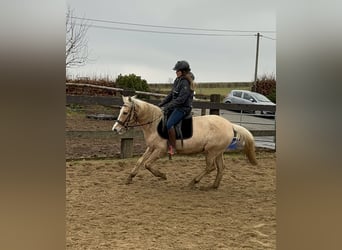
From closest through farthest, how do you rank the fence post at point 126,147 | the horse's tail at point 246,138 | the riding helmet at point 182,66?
the riding helmet at point 182,66 < the horse's tail at point 246,138 < the fence post at point 126,147

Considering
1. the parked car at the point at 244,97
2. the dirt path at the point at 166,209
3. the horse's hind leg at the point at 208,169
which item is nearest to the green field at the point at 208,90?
the parked car at the point at 244,97

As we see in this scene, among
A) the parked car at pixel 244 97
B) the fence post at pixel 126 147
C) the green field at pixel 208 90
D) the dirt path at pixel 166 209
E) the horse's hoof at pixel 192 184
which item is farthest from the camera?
the parked car at pixel 244 97

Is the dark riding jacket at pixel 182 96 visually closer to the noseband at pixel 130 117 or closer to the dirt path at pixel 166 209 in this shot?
the noseband at pixel 130 117

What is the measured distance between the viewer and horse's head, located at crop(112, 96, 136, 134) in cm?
389

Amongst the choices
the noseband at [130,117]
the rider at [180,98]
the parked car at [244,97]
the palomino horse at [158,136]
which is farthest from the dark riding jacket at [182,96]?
the parked car at [244,97]

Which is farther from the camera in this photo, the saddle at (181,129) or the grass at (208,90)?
the grass at (208,90)

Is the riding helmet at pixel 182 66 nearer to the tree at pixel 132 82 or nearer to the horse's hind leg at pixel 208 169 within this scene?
the horse's hind leg at pixel 208 169

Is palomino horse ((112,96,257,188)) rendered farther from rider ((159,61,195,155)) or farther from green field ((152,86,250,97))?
green field ((152,86,250,97))

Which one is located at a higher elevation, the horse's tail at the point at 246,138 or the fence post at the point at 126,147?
the horse's tail at the point at 246,138

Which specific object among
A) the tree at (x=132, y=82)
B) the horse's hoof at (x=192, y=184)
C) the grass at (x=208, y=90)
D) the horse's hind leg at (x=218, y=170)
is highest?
the tree at (x=132, y=82)

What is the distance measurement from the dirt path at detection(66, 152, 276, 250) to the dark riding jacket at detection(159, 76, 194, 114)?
76 centimetres

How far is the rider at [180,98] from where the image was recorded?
371 centimetres
